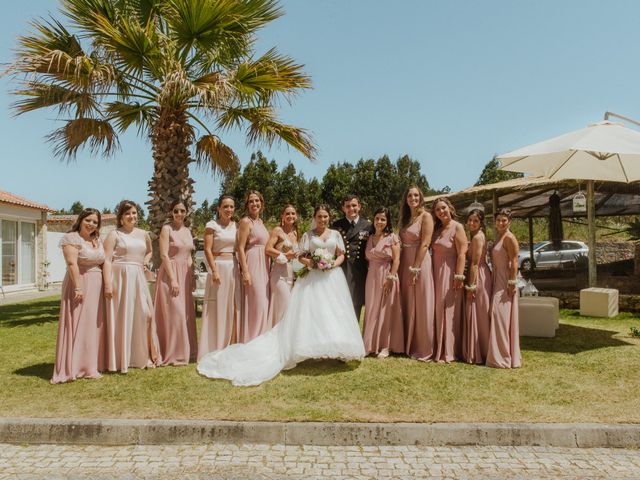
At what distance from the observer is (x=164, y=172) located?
35.3ft

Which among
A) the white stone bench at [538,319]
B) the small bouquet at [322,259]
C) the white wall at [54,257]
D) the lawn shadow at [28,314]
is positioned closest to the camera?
the small bouquet at [322,259]

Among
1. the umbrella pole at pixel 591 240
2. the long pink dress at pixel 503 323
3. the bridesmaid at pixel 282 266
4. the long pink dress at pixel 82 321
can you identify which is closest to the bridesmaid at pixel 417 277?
the long pink dress at pixel 503 323

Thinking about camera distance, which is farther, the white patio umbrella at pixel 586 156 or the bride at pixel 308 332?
the white patio umbrella at pixel 586 156

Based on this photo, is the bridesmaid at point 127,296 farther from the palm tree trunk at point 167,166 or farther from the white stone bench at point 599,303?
the white stone bench at point 599,303

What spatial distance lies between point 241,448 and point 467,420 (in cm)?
203

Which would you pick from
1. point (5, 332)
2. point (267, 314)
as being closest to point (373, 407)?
point (267, 314)

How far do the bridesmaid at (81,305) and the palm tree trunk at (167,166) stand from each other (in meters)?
4.59

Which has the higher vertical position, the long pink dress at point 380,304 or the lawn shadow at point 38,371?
the long pink dress at point 380,304

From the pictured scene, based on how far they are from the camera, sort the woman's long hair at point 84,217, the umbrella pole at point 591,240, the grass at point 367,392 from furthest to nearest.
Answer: the umbrella pole at point 591,240 → the woman's long hair at point 84,217 → the grass at point 367,392

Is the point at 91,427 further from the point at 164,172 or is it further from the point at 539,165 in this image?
the point at 539,165

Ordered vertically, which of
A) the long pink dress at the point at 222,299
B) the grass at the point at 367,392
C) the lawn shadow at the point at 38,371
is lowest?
the grass at the point at 367,392

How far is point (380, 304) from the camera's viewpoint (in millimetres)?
6953

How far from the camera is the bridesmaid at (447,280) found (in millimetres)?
6777

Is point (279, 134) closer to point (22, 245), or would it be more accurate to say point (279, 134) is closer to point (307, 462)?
point (307, 462)
